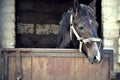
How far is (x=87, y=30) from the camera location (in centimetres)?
456

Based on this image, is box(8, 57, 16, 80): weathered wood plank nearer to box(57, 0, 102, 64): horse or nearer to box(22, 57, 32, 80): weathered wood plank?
box(22, 57, 32, 80): weathered wood plank

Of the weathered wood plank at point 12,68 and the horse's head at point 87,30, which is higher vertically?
the horse's head at point 87,30

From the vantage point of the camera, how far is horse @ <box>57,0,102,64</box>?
4426mm

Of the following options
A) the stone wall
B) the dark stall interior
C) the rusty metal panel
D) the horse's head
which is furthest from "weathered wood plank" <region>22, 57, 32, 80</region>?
the dark stall interior

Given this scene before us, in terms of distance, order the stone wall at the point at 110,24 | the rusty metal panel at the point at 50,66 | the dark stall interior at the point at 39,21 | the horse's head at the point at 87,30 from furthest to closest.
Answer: the dark stall interior at the point at 39,21
the stone wall at the point at 110,24
the rusty metal panel at the point at 50,66
the horse's head at the point at 87,30

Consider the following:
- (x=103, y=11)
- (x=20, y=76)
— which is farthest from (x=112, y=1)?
(x=20, y=76)

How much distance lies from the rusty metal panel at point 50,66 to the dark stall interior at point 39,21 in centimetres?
252

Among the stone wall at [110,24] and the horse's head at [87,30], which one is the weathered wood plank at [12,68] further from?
the stone wall at [110,24]

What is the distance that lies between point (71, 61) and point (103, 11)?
114cm

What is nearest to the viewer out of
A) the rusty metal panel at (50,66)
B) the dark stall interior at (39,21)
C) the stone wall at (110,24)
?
the rusty metal panel at (50,66)

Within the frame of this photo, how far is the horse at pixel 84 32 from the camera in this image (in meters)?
4.43

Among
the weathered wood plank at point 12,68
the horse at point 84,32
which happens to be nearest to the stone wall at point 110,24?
the horse at point 84,32

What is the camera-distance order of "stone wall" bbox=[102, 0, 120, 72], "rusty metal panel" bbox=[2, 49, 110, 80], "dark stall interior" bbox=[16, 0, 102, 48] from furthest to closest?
"dark stall interior" bbox=[16, 0, 102, 48] < "stone wall" bbox=[102, 0, 120, 72] < "rusty metal panel" bbox=[2, 49, 110, 80]

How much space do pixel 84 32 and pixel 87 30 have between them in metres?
0.04
